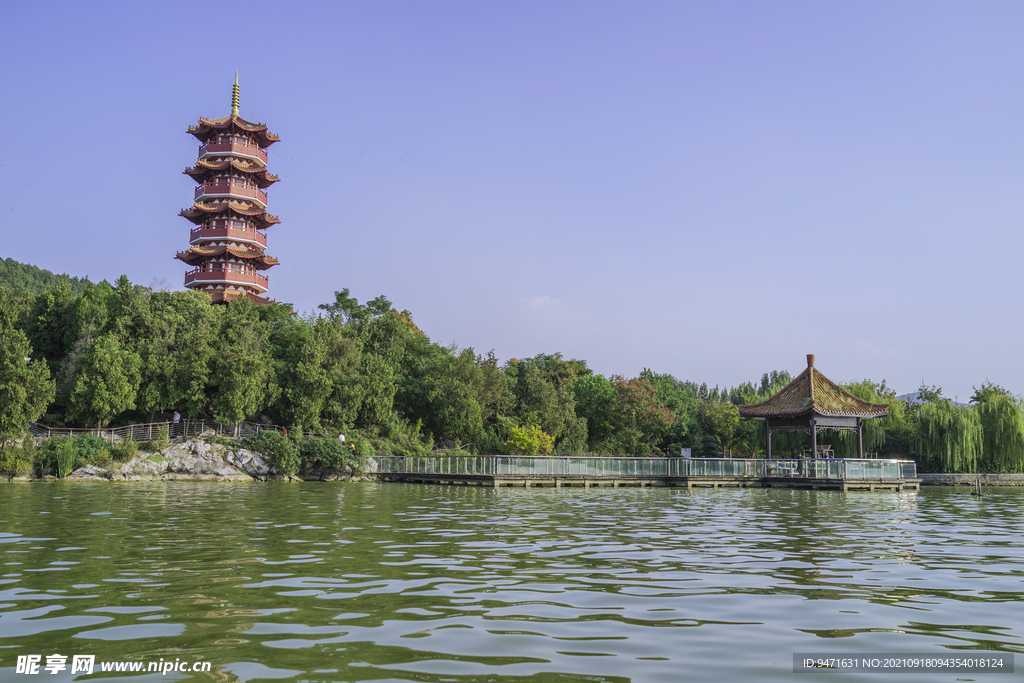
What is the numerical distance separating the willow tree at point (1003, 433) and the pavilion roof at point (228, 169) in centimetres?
5469

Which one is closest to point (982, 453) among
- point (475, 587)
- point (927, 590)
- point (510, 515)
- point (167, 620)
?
point (510, 515)

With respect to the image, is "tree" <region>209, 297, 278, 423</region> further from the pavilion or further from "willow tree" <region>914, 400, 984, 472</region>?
"willow tree" <region>914, 400, 984, 472</region>

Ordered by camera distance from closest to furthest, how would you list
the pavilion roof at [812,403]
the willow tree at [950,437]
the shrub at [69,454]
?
1. the shrub at [69,454]
2. the pavilion roof at [812,403]
3. the willow tree at [950,437]

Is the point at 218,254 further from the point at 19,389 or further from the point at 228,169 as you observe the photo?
the point at 19,389

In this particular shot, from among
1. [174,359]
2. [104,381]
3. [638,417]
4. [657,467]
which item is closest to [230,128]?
[174,359]

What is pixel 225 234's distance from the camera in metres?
58.1

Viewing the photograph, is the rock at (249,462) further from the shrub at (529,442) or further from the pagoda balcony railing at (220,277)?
the pagoda balcony railing at (220,277)

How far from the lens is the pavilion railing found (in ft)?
117

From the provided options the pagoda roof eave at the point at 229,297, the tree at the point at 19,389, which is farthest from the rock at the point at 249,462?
the pagoda roof eave at the point at 229,297

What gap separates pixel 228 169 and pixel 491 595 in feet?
195

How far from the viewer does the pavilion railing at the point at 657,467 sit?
35.6 m

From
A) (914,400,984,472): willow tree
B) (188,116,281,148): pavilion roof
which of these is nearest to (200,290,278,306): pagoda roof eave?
(188,116,281,148): pavilion roof

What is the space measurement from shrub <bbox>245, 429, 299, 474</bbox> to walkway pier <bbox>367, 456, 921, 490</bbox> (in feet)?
19.8

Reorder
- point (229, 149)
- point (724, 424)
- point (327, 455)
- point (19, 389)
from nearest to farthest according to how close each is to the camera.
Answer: point (19, 389), point (327, 455), point (724, 424), point (229, 149)
